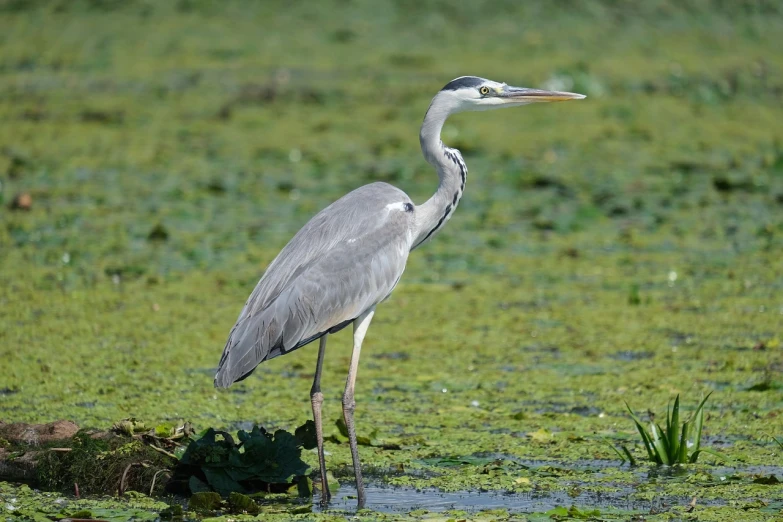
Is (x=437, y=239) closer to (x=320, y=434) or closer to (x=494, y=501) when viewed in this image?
(x=320, y=434)

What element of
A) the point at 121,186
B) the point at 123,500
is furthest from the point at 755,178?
the point at 123,500

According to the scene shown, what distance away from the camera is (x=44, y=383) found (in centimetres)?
591

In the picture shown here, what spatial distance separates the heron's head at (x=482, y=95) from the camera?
5.23m

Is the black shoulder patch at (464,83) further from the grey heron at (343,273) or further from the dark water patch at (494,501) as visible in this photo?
the dark water patch at (494,501)

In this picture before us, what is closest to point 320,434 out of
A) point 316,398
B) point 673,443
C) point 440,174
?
point 316,398

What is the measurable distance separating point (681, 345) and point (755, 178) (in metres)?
4.30

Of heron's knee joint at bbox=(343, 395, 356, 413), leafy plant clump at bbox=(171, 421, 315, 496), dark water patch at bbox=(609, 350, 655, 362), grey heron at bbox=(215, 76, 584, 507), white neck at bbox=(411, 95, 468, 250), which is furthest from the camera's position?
dark water patch at bbox=(609, 350, 655, 362)

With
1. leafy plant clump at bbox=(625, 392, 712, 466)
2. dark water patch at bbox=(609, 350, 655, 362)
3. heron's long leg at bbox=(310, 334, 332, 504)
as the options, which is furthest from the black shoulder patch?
dark water patch at bbox=(609, 350, 655, 362)

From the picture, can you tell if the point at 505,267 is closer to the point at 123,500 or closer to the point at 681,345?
the point at 681,345

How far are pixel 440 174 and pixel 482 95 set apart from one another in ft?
1.46

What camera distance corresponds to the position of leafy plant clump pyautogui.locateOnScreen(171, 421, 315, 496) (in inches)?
177

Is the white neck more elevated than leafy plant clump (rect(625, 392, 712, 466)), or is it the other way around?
the white neck

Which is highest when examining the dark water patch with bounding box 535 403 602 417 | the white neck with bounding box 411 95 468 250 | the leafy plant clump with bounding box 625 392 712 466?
the white neck with bounding box 411 95 468 250

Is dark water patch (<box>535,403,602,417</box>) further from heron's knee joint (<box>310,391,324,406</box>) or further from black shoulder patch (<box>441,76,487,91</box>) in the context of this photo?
black shoulder patch (<box>441,76,487,91</box>)
